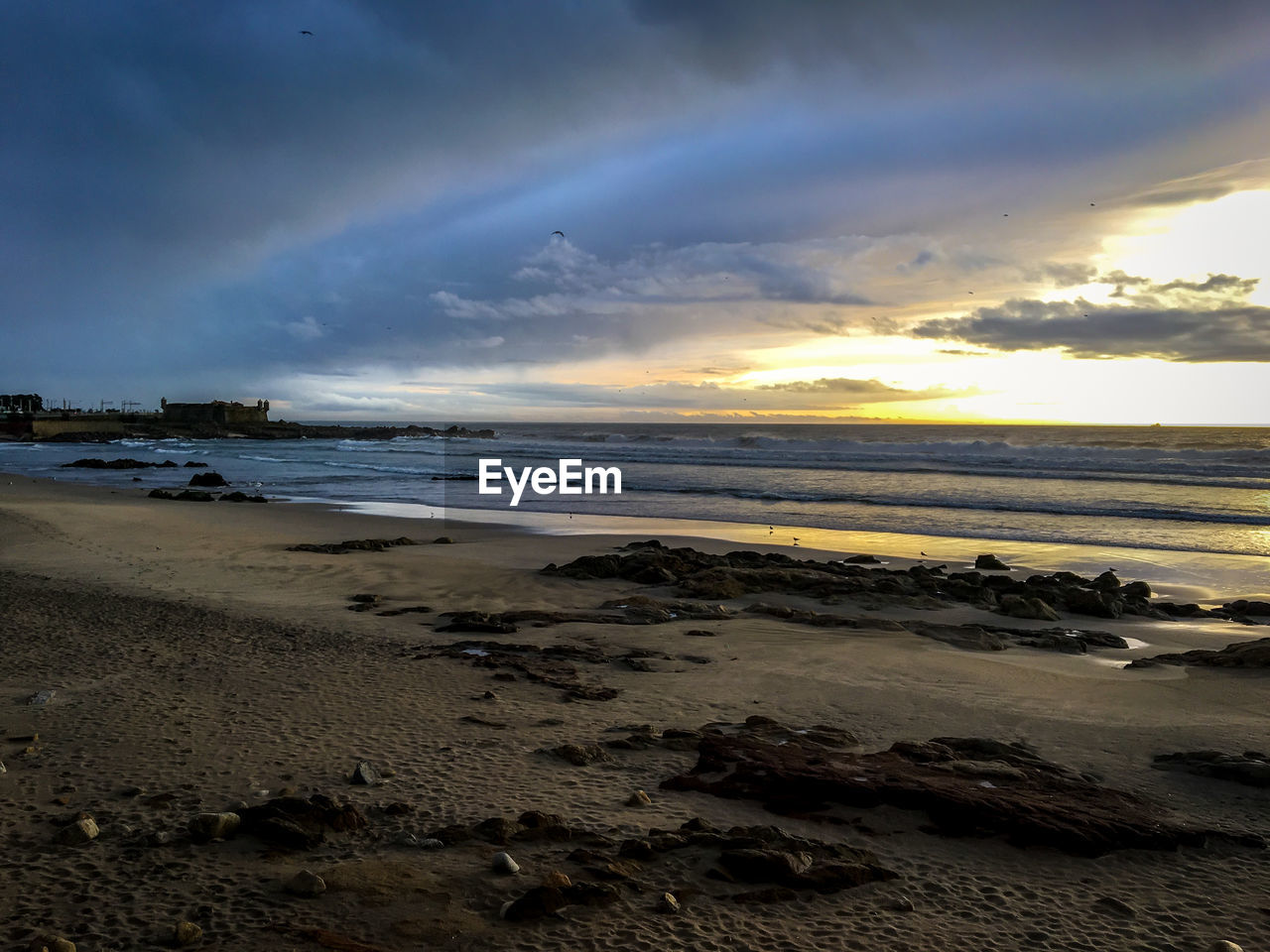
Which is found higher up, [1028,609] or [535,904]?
[535,904]

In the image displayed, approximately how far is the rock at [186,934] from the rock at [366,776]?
142 cm

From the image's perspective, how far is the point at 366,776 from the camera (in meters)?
4.39

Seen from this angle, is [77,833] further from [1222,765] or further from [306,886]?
[1222,765]

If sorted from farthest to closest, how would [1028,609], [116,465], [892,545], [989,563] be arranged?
1. [116,465]
2. [892,545]
3. [989,563]
4. [1028,609]

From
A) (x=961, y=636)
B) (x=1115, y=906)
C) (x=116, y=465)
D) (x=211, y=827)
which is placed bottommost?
(x=961, y=636)

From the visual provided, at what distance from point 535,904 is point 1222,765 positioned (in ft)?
14.7

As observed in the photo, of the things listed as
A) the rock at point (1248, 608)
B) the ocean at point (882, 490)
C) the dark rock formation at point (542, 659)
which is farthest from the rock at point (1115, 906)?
the ocean at point (882, 490)

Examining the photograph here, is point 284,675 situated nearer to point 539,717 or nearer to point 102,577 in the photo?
point 539,717

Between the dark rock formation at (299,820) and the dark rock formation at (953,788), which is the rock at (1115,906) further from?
the dark rock formation at (299,820)

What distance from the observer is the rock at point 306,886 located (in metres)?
3.27

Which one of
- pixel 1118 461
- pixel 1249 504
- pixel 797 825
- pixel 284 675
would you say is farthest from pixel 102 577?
pixel 1118 461

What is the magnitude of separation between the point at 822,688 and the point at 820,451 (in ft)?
171

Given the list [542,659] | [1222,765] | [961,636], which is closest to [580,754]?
[542,659]

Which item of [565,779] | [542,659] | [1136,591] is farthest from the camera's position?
[1136,591]
